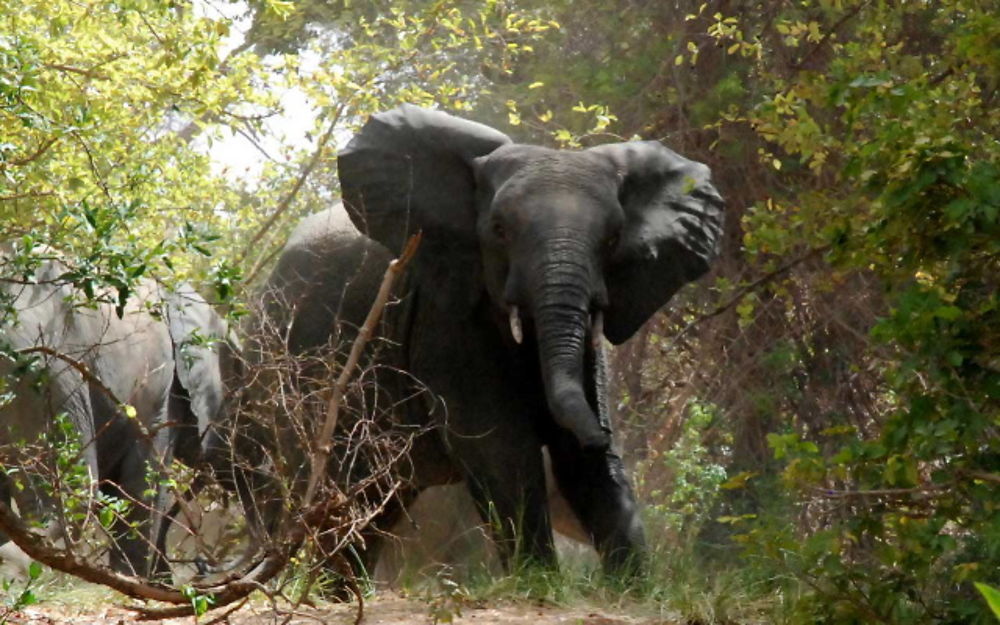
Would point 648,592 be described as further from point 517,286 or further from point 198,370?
point 198,370

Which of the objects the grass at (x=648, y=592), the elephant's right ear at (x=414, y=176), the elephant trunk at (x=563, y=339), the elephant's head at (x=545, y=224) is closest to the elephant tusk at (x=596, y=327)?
the elephant's head at (x=545, y=224)

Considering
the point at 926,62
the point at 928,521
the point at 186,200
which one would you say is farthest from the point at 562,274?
the point at 186,200

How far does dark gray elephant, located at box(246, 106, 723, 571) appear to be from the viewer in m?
7.64

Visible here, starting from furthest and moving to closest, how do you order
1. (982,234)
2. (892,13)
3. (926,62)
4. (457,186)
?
(926,62) < (892,13) < (457,186) < (982,234)

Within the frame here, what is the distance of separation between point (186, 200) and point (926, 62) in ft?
16.6

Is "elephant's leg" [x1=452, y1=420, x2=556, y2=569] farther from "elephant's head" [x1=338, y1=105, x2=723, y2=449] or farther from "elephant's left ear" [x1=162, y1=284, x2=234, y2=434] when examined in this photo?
"elephant's left ear" [x1=162, y1=284, x2=234, y2=434]

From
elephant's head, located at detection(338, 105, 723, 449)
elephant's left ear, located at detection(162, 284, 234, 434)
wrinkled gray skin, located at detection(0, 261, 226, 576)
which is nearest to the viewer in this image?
elephant's head, located at detection(338, 105, 723, 449)

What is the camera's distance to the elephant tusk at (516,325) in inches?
300

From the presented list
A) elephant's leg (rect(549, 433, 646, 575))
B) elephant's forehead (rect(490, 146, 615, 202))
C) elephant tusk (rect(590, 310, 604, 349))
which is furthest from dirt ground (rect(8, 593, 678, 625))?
elephant's forehead (rect(490, 146, 615, 202))

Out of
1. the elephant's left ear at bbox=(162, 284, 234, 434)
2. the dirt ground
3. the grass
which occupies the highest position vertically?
the elephant's left ear at bbox=(162, 284, 234, 434)

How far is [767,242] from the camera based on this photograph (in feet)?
23.2

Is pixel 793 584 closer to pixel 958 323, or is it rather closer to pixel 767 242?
pixel 767 242

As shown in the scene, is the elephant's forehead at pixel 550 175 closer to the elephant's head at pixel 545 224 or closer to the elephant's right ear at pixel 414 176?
the elephant's head at pixel 545 224

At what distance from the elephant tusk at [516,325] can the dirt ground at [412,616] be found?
3.91 feet
